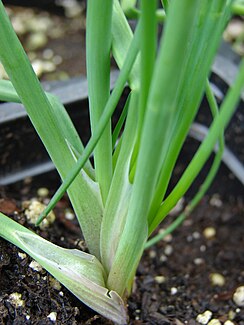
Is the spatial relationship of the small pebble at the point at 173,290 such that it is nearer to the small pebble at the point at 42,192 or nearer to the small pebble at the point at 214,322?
the small pebble at the point at 214,322

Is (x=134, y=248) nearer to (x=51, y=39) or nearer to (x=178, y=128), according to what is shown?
(x=178, y=128)

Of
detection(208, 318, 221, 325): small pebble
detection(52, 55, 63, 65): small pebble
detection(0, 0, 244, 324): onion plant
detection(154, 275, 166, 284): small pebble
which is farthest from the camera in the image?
detection(52, 55, 63, 65): small pebble

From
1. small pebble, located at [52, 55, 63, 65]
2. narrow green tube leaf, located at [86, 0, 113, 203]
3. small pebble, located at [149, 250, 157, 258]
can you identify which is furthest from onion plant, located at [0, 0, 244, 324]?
small pebble, located at [52, 55, 63, 65]

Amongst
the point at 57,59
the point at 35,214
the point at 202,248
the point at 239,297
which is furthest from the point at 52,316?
the point at 57,59

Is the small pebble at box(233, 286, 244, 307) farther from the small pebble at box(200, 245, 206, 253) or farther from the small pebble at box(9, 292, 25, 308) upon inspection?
the small pebble at box(9, 292, 25, 308)

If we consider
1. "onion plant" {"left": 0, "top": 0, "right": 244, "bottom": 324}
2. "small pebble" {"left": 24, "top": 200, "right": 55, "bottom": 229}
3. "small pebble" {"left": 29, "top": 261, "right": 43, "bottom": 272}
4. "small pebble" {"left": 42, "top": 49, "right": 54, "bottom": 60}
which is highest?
"onion plant" {"left": 0, "top": 0, "right": 244, "bottom": 324}

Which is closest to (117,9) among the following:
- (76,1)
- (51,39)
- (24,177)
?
(24,177)

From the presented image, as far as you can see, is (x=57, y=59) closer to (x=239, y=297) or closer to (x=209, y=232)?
(x=209, y=232)
